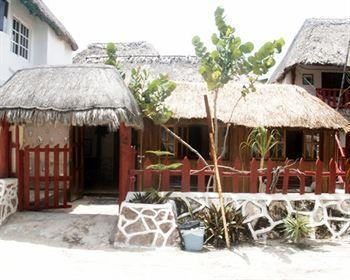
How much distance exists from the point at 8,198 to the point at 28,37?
260 inches

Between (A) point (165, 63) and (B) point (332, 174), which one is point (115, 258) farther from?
(A) point (165, 63)

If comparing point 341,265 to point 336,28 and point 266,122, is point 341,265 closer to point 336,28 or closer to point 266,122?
point 266,122

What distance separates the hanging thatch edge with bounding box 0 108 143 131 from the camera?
6781mm

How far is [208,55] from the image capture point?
8.00 metres

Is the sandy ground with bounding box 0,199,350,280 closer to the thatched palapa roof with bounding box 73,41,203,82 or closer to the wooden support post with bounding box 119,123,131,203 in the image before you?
the wooden support post with bounding box 119,123,131,203

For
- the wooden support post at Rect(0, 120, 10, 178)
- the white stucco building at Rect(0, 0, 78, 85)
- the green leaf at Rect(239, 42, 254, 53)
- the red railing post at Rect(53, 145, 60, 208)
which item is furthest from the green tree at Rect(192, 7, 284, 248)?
the white stucco building at Rect(0, 0, 78, 85)

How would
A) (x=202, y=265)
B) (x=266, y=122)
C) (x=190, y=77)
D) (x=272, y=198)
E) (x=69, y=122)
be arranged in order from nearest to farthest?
(x=202, y=265) → (x=69, y=122) → (x=272, y=198) → (x=266, y=122) → (x=190, y=77)

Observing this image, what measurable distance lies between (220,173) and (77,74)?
3521mm

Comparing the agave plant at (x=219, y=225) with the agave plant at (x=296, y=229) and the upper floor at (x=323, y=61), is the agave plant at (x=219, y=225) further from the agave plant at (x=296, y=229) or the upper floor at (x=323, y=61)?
the upper floor at (x=323, y=61)

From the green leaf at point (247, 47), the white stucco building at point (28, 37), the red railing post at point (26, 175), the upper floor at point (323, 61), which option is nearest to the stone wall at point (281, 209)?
the red railing post at point (26, 175)

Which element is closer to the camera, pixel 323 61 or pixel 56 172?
pixel 56 172

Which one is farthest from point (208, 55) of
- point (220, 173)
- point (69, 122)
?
point (69, 122)

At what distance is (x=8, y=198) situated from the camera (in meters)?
7.58

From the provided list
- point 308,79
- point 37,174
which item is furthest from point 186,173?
point 308,79
